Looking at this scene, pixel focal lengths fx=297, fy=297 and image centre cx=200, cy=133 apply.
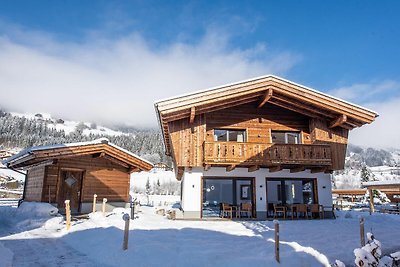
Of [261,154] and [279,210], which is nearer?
[261,154]

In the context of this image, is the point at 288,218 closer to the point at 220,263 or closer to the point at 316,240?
the point at 316,240

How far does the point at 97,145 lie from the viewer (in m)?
16.1

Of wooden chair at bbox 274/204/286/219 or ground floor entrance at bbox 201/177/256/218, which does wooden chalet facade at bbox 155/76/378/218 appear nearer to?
ground floor entrance at bbox 201/177/256/218

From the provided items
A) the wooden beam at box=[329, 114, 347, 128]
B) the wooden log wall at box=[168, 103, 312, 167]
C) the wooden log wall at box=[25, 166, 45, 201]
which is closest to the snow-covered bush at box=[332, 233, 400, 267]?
the wooden log wall at box=[168, 103, 312, 167]

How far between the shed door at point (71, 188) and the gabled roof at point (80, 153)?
1429mm

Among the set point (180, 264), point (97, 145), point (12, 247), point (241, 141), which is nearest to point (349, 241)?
point (180, 264)

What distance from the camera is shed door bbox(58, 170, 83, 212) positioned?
52.7ft

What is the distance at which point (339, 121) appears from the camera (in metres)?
16.7

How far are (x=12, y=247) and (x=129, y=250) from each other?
12.1 ft

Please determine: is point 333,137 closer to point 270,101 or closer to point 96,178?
point 270,101

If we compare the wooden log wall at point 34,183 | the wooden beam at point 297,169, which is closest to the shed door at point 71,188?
the wooden log wall at point 34,183

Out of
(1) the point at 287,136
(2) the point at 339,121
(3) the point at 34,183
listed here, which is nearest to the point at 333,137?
(2) the point at 339,121

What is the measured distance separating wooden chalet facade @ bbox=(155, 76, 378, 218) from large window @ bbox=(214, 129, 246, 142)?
56 millimetres

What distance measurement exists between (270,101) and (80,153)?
1077 cm
